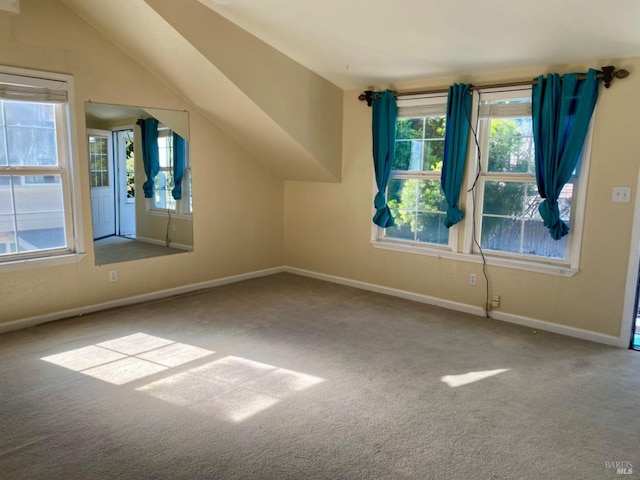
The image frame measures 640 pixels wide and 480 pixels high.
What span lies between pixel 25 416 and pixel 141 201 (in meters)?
2.51

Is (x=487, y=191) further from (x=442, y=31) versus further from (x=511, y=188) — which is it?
(x=442, y=31)

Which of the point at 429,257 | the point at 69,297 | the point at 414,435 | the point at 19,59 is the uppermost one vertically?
the point at 19,59

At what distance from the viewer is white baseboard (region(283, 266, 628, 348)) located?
3.67 m

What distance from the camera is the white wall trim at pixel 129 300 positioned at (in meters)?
3.74

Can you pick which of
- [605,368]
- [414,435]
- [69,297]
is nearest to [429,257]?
[605,368]

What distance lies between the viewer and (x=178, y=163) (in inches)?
187

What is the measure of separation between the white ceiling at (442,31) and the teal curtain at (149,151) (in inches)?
54.0

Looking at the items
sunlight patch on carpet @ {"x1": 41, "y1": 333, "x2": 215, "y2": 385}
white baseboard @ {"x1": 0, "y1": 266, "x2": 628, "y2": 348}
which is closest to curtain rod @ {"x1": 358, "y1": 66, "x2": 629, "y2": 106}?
white baseboard @ {"x1": 0, "y1": 266, "x2": 628, "y2": 348}

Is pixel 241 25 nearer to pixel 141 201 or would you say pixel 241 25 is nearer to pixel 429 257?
pixel 141 201

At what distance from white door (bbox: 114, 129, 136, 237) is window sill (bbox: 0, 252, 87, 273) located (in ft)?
1.58

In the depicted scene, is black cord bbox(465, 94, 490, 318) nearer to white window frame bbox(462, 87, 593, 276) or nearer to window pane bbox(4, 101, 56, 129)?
white window frame bbox(462, 87, 593, 276)

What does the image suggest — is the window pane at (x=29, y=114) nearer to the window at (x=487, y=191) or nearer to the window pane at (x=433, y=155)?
the window at (x=487, y=191)

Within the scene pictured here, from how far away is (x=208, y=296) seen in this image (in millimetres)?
4758

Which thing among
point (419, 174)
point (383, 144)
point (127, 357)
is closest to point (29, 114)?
Answer: point (127, 357)
